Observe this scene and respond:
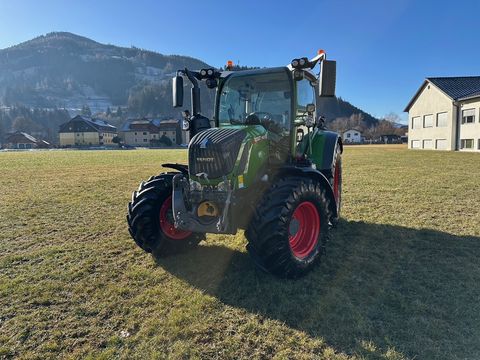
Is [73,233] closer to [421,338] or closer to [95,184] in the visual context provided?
[421,338]

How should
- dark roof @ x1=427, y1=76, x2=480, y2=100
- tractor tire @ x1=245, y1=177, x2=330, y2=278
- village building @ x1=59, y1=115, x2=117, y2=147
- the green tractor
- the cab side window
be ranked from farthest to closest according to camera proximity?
village building @ x1=59, y1=115, x2=117, y2=147 → dark roof @ x1=427, y1=76, x2=480, y2=100 → the cab side window → the green tractor → tractor tire @ x1=245, y1=177, x2=330, y2=278

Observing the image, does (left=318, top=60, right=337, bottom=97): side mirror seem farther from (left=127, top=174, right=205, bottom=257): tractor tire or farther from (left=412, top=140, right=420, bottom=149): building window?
(left=412, top=140, right=420, bottom=149): building window

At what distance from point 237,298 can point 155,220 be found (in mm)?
1623

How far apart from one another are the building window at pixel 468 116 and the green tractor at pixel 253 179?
101ft

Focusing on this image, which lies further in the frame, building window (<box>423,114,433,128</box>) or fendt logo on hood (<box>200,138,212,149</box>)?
building window (<box>423,114,433,128</box>)

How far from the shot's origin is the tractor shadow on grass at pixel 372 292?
295 cm

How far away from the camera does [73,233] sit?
6160mm

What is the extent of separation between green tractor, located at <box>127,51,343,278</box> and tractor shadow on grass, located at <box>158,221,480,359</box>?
12.9 inches

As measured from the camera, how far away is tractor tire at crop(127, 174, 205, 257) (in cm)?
452

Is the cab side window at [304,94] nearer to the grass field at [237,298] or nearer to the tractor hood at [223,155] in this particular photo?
the tractor hood at [223,155]

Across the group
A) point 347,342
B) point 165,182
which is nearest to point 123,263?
point 165,182

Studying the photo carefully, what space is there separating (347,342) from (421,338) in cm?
65

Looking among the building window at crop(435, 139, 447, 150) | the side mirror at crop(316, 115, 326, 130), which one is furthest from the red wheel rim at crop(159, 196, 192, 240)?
the building window at crop(435, 139, 447, 150)

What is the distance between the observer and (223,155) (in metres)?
3.89
